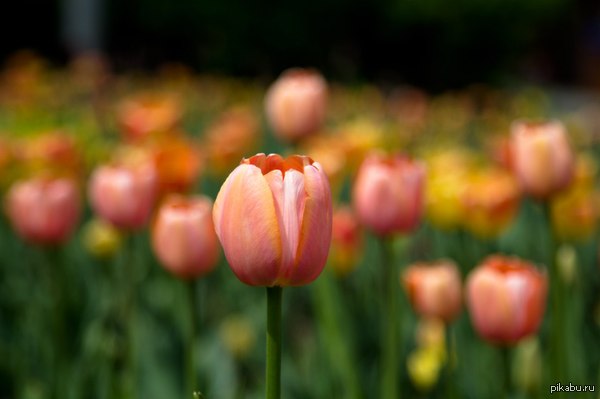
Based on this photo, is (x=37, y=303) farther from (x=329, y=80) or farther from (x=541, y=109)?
(x=329, y=80)

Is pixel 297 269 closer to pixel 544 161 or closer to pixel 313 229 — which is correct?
pixel 313 229

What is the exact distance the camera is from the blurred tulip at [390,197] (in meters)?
1.35

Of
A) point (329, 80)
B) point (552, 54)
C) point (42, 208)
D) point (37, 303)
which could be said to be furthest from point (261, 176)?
point (552, 54)

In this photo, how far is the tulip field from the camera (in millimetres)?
844

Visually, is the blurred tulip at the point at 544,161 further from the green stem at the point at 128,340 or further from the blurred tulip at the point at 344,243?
the green stem at the point at 128,340

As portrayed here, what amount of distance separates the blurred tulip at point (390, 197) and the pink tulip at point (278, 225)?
1.81ft

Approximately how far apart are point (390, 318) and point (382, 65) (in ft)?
33.1

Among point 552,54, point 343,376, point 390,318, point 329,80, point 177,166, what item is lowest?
point 343,376

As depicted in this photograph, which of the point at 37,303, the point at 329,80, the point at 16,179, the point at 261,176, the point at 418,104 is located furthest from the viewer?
the point at 329,80

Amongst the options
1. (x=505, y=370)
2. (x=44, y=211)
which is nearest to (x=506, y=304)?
(x=505, y=370)

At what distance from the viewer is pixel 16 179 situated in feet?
9.36

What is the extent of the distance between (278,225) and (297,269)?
4 cm

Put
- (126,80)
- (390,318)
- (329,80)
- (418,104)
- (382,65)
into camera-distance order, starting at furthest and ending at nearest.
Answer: (382,65), (329,80), (126,80), (418,104), (390,318)

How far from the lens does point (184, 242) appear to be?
1293 millimetres
